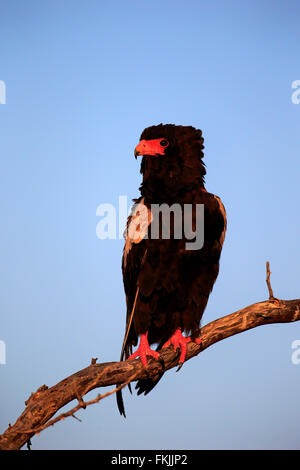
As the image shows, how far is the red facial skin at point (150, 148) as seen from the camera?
4.22m

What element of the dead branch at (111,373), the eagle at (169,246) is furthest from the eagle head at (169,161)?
the dead branch at (111,373)

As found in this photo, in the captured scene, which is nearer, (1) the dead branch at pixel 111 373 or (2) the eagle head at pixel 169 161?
(1) the dead branch at pixel 111 373

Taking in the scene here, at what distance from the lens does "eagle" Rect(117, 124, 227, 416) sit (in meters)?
4.01

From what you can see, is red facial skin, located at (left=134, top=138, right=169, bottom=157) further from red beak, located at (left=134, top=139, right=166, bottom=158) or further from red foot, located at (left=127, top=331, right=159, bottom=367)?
red foot, located at (left=127, top=331, right=159, bottom=367)

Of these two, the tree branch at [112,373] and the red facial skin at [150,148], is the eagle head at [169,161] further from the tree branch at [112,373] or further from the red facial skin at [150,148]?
the tree branch at [112,373]

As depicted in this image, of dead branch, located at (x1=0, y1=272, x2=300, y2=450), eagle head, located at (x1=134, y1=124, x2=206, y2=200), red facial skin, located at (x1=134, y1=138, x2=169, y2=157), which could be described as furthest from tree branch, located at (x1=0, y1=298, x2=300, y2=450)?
red facial skin, located at (x1=134, y1=138, x2=169, y2=157)

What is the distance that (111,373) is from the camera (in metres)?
3.54

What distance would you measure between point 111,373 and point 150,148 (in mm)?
1966

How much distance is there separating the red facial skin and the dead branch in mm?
1575
